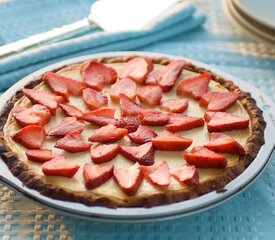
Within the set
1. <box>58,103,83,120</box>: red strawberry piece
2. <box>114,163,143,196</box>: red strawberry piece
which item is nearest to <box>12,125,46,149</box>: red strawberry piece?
<box>58,103,83,120</box>: red strawberry piece

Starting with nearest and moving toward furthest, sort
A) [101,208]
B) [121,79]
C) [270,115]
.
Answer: [101,208] < [270,115] < [121,79]

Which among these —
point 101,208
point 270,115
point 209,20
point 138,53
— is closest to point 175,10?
point 209,20

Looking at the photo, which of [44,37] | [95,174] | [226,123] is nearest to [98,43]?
[44,37]

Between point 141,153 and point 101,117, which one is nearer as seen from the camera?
point 141,153

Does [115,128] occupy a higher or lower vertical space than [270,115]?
higher

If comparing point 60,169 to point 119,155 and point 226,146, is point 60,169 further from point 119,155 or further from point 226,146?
point 226,146

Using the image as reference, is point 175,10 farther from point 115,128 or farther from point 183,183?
point 183,183

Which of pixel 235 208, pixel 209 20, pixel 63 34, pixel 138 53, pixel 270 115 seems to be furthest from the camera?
pixel 209 20

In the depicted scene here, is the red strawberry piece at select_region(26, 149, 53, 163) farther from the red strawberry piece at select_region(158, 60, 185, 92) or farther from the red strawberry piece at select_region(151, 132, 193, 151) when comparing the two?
the red strawberry piece at select_region(158, 60, 185, 92)
